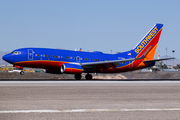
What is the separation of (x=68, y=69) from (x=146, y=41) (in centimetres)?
1560

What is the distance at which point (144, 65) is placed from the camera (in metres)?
44.7

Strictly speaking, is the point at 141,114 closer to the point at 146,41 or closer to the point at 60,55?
the point at 60,55

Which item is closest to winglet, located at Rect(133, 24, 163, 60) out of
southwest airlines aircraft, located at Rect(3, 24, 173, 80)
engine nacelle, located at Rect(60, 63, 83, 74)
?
southwest airlines aircraft, located at Rect(3, 24, 173, 80)

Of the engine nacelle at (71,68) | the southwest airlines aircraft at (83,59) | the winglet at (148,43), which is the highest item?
the winglet at (148,43)

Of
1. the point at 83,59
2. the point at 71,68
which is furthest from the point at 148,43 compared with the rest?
the point at 71,68

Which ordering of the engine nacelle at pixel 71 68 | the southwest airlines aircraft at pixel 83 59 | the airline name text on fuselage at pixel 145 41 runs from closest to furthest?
the engine nacelle at pixel 71 68 → the southwest airlines aircraft at pixel 83 59 → the airline name text on fuselage at pixel 145 41

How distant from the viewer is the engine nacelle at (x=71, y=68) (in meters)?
37.1

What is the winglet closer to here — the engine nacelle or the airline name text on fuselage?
the airline name text on fuselage

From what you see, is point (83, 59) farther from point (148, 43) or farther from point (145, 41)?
point (148, 43)

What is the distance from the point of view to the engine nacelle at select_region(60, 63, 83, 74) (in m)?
37.1

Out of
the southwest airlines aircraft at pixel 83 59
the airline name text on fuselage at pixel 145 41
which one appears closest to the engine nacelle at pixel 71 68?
the southwest airlines aircraft at pixel 83 59

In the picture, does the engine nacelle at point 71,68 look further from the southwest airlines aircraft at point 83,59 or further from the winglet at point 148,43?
the winglet at point 148,43

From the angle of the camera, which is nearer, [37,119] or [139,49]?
[37,119]

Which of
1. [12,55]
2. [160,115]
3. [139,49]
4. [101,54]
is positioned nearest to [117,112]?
[160,115]
